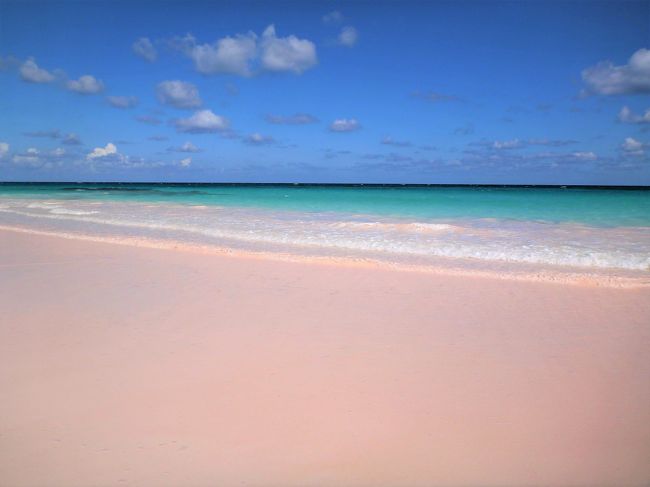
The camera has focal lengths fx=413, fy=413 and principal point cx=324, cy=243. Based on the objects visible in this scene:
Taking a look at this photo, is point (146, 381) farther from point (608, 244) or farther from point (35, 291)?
point (608, 244)

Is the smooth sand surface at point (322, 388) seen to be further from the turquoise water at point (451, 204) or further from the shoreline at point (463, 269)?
the turquoise water at point (451, 204)

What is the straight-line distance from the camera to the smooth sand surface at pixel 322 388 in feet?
7.80

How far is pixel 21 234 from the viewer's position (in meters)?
11.5

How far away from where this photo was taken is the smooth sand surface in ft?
7.80

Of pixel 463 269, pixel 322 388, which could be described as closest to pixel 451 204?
pixel 463 269

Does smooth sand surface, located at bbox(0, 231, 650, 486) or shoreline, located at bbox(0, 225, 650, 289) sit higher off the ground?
shoreline, located at bbox(0, 225, 650, 289)

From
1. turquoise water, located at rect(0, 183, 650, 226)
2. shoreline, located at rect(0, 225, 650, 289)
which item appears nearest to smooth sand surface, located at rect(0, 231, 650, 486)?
shoreline, located at rect(0, 225, 650, 289)

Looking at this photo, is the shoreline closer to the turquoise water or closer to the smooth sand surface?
the smooth sand surface

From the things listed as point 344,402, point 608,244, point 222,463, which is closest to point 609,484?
point 344,402

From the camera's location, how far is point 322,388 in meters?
3.15

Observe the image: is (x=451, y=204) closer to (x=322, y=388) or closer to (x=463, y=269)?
(x=463, y=269)

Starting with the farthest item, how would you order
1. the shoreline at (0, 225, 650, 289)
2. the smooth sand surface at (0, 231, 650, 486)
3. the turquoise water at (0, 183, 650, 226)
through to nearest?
the turquoise water at (0, 183, 650, 226), the shoreline at (0, 225, 650, 289), the smooth sand surface at (0, 231, 650, 486)

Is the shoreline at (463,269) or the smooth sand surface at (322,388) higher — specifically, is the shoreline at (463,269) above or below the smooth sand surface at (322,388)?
above

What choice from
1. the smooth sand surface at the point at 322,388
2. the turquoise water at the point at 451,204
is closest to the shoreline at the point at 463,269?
the smooth sand surface at the point at 322,388
